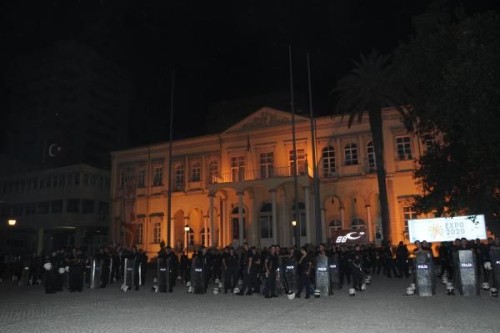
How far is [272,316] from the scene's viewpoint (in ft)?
34.2

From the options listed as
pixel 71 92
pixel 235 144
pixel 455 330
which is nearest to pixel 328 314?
pixel 455 330

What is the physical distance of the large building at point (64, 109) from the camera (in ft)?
267

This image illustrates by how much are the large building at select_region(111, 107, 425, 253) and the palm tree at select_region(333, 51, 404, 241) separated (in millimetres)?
3506

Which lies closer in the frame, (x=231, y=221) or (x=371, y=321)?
(x=371, y=321)

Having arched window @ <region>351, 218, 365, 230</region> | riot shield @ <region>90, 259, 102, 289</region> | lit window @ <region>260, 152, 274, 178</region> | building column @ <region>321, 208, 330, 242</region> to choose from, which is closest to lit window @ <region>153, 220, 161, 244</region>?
lit window @ <region>260, 152, 274, 178</region>

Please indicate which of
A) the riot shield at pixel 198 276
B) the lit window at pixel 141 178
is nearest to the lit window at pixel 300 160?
the lit window at pixel 141 178

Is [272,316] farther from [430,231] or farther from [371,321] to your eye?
[430,231]

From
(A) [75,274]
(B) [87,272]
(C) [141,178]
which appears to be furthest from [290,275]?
(C) [141,178]

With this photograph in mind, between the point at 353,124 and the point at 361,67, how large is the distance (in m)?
6.00

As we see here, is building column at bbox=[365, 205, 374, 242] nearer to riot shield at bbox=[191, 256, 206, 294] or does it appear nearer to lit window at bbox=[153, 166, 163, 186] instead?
lit window at bbox=[153, 166, 163, 186]

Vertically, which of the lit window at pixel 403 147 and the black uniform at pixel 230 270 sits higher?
the lit window at pixel 403 147

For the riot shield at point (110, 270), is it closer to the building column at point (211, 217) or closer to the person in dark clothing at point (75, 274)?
the person in dark clothing at point (75, 274)

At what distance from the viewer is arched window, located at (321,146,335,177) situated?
36.8 m

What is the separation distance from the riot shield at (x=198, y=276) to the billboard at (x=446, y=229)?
15.5m
